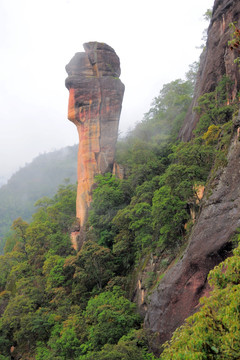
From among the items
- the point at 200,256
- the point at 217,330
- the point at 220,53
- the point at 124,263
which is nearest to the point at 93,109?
the point at 220,53

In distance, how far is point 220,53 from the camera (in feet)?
68.1

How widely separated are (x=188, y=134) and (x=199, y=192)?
9.43 m

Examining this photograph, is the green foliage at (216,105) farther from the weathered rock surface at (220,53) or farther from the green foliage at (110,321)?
the green foliage at (110,321)

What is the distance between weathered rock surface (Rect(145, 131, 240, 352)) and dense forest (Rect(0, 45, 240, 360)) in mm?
602

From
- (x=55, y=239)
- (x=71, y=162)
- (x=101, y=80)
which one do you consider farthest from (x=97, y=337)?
(x=71, y=162)

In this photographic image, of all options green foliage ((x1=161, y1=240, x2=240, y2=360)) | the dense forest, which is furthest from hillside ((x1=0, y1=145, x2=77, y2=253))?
green foliage ((x1=161, y1=240, x2=240, y2=360))

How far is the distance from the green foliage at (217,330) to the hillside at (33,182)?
86.5m

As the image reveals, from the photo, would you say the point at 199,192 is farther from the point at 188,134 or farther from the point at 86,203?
the point at 86,203

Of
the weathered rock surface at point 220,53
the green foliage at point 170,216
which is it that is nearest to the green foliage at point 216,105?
the weathered rock surface at point 220,53

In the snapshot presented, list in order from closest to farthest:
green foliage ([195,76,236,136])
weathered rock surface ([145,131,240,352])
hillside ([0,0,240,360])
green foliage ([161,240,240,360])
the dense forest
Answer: green foliage ([161,240,240,360])
the dense forest
hillside ([0,0,240,360])
weathered rock surface ([145,131,240,352])
green foliage ([195,76,236,136])

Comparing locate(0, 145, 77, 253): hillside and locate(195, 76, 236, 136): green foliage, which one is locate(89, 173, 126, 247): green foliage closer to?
locate(195, 76, 236, 136): green foliage

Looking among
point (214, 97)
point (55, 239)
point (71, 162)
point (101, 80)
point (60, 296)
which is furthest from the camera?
point (71, 162)

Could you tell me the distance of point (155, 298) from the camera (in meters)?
12.2

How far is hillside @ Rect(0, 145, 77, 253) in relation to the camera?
95125 millimetres
